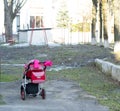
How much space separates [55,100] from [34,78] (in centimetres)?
71

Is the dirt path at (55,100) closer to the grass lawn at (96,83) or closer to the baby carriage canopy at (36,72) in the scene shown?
the grass lawn at (96,83)

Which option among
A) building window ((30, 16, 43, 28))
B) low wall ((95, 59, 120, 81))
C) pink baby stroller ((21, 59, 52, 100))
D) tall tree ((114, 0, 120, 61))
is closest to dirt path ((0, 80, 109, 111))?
pink baby stroller ((21, 59, 52, 100))

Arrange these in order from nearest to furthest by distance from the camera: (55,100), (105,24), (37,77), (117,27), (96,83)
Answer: (37,77)
(55,100)
(96,83)
(117,27)
(105,24)

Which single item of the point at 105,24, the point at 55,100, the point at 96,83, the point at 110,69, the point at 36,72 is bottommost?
the point at 55,100

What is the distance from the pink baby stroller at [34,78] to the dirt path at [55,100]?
166mm

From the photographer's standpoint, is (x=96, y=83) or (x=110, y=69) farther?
(x=110, y=69)

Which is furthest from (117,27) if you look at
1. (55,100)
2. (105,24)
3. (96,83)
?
(55,100)

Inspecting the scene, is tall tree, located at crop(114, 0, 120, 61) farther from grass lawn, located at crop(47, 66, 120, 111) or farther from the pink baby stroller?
the pink baby stroller

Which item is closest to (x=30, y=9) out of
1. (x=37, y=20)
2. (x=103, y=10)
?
(x=37, y=20)

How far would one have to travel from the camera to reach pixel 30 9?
58.2m

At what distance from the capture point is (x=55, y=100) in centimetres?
998

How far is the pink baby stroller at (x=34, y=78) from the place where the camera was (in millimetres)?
9914

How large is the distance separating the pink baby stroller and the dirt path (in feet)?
0.54

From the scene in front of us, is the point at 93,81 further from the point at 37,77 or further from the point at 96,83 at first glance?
the point at 37,77
